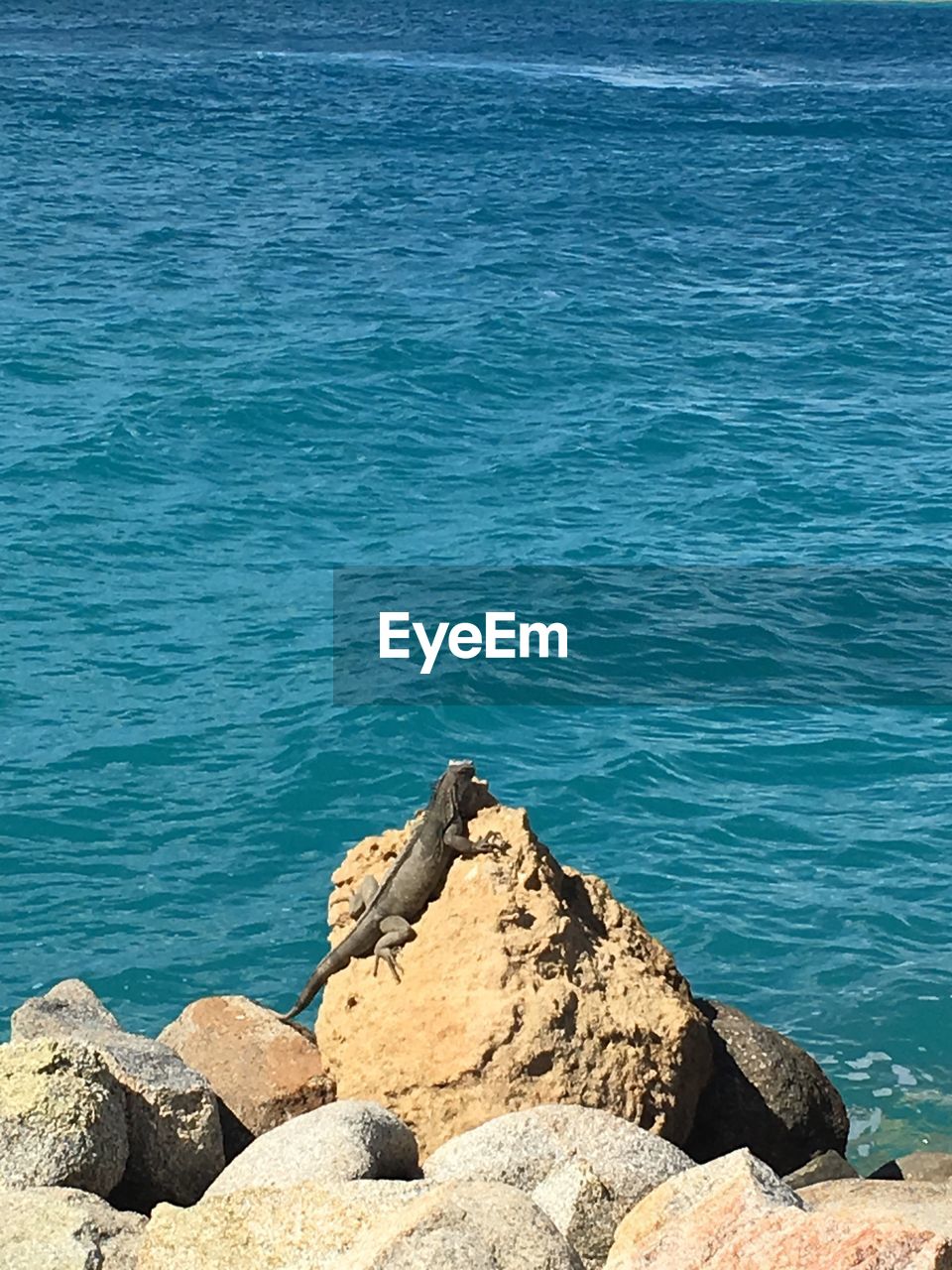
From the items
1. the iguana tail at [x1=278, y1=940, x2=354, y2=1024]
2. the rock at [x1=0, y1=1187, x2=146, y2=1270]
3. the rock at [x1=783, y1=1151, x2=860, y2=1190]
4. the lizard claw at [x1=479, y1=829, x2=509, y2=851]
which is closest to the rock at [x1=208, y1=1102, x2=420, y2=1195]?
the rock at [x1=0, y1=1187, x2=146, y2=1270]

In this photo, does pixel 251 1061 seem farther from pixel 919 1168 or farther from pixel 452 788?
pixel 919 1168

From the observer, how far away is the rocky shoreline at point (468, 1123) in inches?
232

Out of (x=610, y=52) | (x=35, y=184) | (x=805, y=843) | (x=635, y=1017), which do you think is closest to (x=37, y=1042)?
(x=635, y=1017)

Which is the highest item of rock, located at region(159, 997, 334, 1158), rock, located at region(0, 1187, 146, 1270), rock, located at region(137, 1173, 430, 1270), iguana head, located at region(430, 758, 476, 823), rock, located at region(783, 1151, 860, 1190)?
iguana head, located at region(430, 758, 476, 823)

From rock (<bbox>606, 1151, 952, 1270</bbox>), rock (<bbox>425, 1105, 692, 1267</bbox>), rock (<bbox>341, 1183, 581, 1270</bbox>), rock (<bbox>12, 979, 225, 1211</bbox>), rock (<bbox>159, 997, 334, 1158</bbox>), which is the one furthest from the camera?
rock (<bbox>159, 997, 334, 1158</bbox>)

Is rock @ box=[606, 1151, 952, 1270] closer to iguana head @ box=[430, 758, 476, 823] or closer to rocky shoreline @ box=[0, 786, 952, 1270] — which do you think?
rocky shoreline @ box=[0, 786, 952, 1270]

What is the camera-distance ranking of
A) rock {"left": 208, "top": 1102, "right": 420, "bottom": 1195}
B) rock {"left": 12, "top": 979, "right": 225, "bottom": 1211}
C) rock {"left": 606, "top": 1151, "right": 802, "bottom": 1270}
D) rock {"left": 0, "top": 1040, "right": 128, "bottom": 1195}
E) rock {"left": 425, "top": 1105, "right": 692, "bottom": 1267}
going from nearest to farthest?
rock {"left": 606, "top": 1151, "right": 802, "bottom": 1270} → rock {"left": 425, "top": 1105, "right": 692, "bottom": 1267} → rock {"left": 208, "top": 1102, "right": 420, "bottom": 1195} → rock {"left": 0, "top": 1040, "right": 128, "bottom": 1195} → rock {"left": 12, "top": 979, "right": 225, "bottom": 1211}

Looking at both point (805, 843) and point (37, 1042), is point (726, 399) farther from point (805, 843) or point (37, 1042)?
point (37, 1042)

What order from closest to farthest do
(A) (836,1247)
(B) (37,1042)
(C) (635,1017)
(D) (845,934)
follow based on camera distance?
(A) (836,1247), (B) (37,1042), (C) (635,1017), (D) (845,934)

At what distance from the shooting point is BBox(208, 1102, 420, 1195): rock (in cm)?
696

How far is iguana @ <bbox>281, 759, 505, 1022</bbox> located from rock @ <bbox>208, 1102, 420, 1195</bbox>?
130cm

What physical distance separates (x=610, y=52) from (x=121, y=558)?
44406 millimetres

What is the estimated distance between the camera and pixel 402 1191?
21.1 feet

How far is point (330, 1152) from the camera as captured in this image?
279 inches
